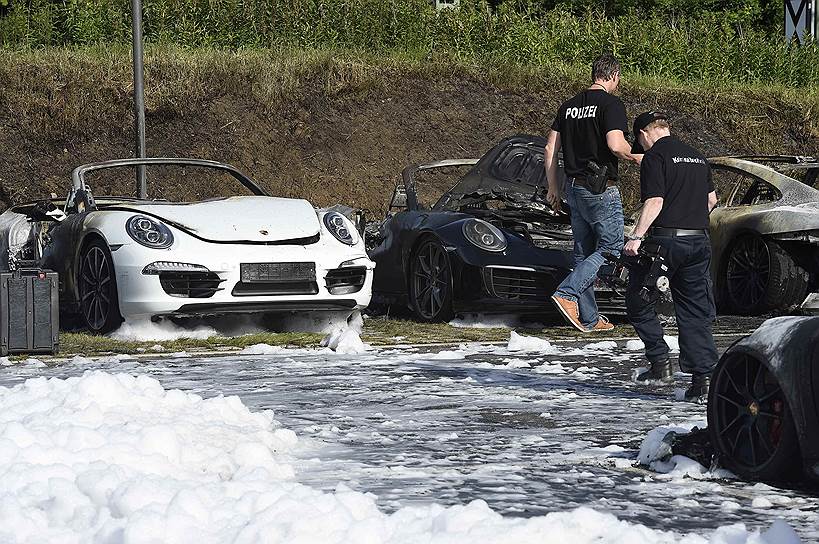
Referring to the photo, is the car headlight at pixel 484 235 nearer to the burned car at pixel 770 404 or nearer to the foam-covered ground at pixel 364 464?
the foam-covered ground at pixel 364 464

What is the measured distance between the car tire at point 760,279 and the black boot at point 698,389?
4.88m

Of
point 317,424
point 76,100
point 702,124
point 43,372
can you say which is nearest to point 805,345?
point 317,424

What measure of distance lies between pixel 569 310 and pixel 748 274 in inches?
121

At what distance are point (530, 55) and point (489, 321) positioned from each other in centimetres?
1557

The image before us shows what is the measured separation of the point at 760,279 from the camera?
1220 cm

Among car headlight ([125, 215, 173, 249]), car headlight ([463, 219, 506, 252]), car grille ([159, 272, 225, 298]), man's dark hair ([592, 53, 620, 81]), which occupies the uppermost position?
man's dark hair ([592, 53, 620, 81])

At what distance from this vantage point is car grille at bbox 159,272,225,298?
10453 mm

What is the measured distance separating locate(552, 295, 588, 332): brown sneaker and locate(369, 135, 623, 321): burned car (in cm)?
141

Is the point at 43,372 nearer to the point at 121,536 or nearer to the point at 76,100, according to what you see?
the point at 121,536

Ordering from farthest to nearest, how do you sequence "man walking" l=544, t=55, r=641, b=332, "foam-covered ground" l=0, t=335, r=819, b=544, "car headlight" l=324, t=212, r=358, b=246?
"car headlight" l=324, t=212, r=358, b=246 < "man walking" l=544, t=55, r=641, b=332 < "foam-covered ground" l=0, t=335, r=819, b=544

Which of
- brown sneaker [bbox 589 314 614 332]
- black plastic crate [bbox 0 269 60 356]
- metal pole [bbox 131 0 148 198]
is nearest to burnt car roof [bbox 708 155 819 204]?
brown sneaker [bbox 589 314 614 332]

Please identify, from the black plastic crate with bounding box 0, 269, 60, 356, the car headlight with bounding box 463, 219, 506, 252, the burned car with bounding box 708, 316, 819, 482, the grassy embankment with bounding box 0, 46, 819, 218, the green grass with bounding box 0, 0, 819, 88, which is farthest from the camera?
the green grass with bounding box 0, 0, 819, 88

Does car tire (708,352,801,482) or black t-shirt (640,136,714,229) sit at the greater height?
black t-shirt (640,136,714,229)

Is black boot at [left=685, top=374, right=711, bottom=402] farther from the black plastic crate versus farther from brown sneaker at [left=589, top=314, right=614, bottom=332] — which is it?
the black plastic crate
